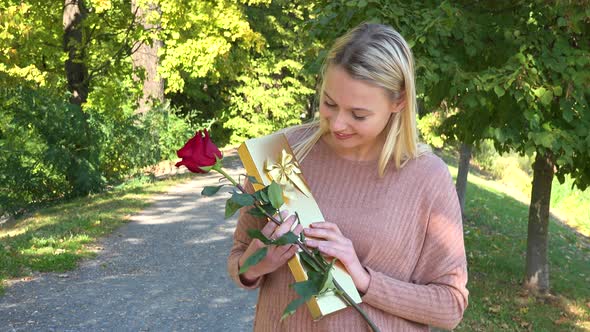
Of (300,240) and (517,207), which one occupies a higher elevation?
(300,240)

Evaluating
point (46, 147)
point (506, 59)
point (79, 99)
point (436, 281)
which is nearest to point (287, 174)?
point (436, 281)

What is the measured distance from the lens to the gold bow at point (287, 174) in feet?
5.50

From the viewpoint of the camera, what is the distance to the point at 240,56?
19094 mm

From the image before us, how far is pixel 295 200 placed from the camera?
1680mm

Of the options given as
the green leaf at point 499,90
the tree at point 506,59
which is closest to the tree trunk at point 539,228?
the tree at point 506,59

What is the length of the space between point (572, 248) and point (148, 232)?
712 cm

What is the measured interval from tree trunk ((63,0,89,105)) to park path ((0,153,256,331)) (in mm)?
5311

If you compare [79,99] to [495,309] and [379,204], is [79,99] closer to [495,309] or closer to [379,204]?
[495,309]

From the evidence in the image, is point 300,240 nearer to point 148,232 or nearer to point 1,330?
point 1,330

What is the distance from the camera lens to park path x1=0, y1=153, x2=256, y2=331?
575 cm

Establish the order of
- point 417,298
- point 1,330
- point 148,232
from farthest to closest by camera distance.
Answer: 1. point 148,232
2. point 1,330
3. point 417,298

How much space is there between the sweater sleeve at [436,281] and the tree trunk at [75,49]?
40.5 ft

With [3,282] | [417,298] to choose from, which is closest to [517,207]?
[3,282]

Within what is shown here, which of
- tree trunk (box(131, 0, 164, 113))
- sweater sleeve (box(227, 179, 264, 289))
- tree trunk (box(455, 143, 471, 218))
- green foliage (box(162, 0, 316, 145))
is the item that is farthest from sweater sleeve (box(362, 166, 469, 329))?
green foliage (box(162, 0, 316, 145))
